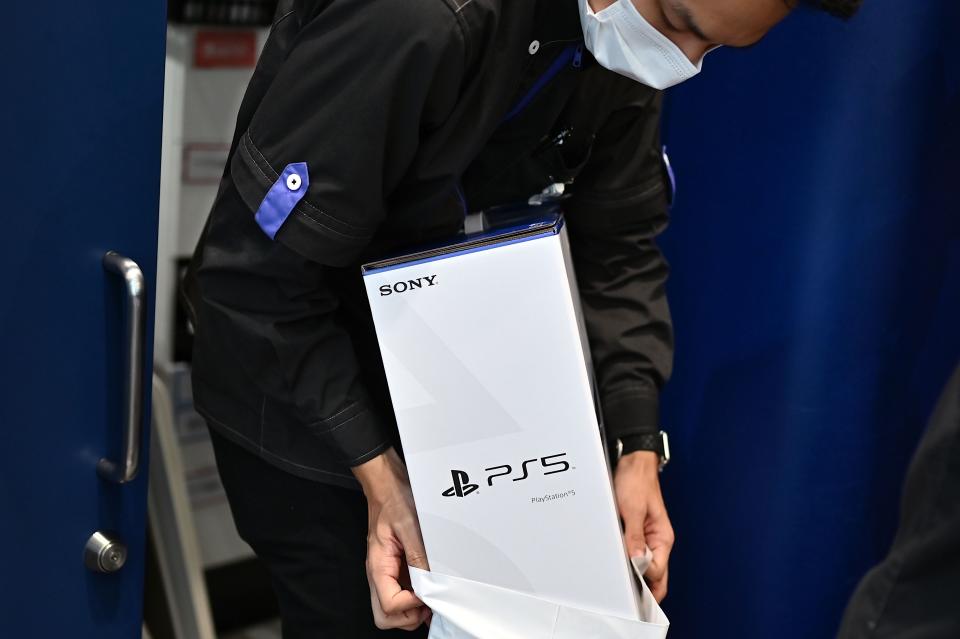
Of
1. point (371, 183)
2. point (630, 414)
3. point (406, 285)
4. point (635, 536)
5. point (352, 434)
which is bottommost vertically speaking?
point (635, 536)

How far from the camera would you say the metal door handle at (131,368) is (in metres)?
1.04

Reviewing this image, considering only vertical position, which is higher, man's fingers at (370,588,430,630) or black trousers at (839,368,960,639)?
black trousers at (839,368,960,639)

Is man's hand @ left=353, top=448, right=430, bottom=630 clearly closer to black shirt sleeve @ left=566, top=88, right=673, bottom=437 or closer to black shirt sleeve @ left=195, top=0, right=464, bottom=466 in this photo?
black shirt sleeve @ left=195, top=0, right=464, bottom=466

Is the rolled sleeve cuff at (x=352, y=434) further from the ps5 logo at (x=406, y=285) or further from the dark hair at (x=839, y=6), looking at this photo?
the dark hair at (x=839, y=6)

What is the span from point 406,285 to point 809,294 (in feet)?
1.95

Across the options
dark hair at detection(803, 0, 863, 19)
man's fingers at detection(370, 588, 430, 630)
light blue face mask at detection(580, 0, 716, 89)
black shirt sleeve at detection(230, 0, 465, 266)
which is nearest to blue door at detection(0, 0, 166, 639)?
black shirt sleeve at detection(230, 0, 465, 266)

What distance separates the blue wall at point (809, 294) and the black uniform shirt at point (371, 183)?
0.59 feet

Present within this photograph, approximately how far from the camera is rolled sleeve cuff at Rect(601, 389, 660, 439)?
3.83ft

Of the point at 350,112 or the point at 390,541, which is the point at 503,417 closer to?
the point at 390,541

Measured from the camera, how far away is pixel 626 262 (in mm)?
1224

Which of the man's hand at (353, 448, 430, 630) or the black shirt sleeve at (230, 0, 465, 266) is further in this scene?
the man's hand at (353, 448, 430, 630)

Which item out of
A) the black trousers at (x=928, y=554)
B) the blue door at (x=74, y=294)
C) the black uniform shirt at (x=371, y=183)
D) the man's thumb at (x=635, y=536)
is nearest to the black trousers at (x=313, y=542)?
the black uniform shirt at (x=371, y=183)

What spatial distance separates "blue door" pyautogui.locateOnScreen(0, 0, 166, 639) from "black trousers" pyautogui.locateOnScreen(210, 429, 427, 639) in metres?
0.14

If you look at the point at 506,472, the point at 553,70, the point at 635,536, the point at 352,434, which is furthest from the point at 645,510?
the point at 553,70
